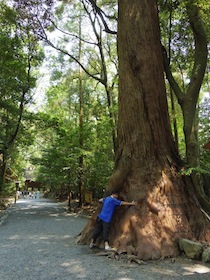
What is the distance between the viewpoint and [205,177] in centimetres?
1800

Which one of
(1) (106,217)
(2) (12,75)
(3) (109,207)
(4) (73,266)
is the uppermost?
(2) (12,75)

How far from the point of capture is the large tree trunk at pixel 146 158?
259 inches

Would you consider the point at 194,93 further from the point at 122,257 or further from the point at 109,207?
the point at 122,257

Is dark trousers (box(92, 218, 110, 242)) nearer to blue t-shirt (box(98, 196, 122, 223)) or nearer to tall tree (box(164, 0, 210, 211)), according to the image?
blue t-shirt (box(98, 196, 122, 223))

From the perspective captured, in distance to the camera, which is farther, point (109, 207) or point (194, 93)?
point (194, 93)

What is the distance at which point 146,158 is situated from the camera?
24.4ft

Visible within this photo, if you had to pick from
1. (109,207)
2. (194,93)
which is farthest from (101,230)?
Result: (194,93)

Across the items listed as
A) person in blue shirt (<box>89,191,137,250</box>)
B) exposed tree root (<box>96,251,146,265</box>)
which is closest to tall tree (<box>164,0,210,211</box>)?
person in blue shirt (<box>89,191,137,250</box>)

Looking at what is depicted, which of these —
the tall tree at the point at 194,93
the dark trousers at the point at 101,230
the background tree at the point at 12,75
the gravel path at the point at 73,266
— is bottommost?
the gravel path at the point at 73,266

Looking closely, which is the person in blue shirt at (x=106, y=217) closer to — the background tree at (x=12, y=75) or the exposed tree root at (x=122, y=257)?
the exposed tree root at (x=122, y=257)

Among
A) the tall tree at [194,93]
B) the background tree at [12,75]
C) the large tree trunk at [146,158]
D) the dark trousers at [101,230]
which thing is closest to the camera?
the large tree trunk at [146,158]

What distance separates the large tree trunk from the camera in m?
6.59

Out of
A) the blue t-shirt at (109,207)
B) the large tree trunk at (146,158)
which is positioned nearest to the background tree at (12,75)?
the large tree trunk at (146,158)

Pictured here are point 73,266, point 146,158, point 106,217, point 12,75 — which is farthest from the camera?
point 12,75
